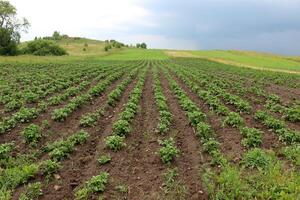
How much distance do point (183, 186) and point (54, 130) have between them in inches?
232

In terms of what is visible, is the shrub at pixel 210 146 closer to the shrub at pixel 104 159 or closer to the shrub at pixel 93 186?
the shrub at pixel 104 159

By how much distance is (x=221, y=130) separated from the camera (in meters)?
12.9

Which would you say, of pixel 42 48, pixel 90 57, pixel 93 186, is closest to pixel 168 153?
pixel 93 186

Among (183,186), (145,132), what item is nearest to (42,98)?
(145,132)

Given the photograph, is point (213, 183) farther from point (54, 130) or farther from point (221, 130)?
point (54, 130)

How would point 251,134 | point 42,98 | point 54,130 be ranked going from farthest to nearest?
point 42,98, point 54,130, point 251,134

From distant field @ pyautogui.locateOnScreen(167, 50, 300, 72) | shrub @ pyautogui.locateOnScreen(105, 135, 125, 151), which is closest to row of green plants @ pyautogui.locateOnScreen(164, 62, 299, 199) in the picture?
shrub @ pyautogui.locateOnScreen(105, 135, 125, 151)

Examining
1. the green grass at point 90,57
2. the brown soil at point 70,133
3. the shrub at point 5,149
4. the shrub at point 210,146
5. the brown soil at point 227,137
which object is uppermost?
the shrub at point 210,146

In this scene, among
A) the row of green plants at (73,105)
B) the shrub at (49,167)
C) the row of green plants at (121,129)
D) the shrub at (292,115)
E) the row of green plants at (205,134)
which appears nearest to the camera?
the shrub at (49,167)

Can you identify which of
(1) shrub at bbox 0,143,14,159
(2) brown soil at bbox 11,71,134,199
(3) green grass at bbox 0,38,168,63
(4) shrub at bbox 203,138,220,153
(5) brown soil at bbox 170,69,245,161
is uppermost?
(4) shrub at bbox 203,138,220,153

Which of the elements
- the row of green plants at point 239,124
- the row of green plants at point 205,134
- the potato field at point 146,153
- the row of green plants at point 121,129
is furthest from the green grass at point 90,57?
the row of green plants at point 205,134

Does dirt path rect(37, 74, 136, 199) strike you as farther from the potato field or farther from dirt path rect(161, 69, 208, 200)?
dirt path rect(161, 69, 208, 200)

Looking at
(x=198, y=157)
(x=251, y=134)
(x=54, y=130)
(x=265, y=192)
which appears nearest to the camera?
(x=265, y=192)

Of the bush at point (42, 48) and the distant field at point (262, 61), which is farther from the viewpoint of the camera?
the bush at point (42, 48)
